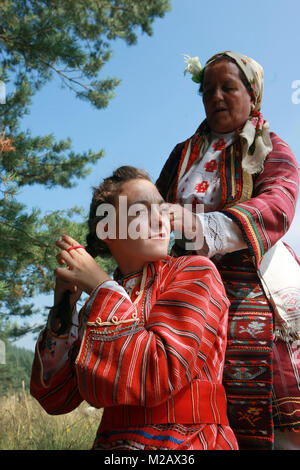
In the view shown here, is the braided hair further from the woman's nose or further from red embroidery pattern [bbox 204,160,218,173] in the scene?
the woman's nose

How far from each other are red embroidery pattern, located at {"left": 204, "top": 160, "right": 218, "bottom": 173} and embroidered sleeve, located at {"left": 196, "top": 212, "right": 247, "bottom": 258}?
39 cm

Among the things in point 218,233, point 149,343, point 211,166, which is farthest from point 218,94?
point 149,343

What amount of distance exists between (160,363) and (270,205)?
787 mm

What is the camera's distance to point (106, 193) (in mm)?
1608

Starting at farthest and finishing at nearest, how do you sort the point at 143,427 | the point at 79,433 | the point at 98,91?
the point at 98,91 → the point at 79,433 → the point at 143,427

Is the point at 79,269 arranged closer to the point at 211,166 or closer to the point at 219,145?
the point at 211,166

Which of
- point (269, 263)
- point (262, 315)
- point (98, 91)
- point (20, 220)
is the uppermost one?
point (98, 91)

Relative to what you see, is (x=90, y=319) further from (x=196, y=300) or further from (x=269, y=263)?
(x=269, y=263)

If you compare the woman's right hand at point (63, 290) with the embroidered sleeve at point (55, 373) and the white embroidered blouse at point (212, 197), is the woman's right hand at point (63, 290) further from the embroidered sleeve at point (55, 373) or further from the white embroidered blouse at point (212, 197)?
the white embroidered blouse at point (212, 197)

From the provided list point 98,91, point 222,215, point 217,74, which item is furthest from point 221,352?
point 98,91

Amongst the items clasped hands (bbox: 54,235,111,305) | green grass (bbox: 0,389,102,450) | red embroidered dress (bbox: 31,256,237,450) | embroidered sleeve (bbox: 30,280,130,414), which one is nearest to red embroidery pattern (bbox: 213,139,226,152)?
red embroidered dress (bbox: 31,256,237,450)

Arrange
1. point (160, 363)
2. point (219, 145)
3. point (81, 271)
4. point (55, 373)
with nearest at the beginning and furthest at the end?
point (160, 363) → point (81, 271) → point (55, 373) → point (219, 145)

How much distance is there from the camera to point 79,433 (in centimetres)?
413
